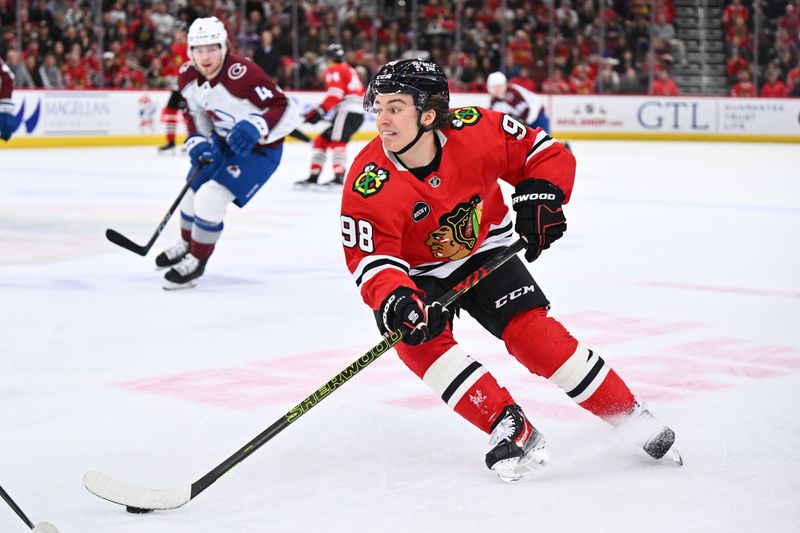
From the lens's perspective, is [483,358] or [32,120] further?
[32,120]

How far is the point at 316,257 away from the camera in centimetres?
569

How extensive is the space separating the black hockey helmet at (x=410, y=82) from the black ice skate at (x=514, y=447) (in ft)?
2.14

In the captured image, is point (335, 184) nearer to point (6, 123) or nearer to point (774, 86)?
point (6, 123)

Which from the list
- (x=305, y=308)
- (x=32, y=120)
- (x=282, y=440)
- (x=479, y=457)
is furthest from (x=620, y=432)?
(x=32, y=120)

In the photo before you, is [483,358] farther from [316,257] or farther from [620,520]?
[316,257]

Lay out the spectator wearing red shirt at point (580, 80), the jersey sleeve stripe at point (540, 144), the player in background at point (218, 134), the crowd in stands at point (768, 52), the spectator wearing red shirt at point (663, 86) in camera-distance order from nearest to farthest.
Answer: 1. the jersey sleeve stripe at point (540, 144)
2. the player in background at point (218, 134)
3. the crowd in stands at point (768, 52)
4. the spectator wearing red shirt at point (663, 86)
5. the spectator wearing red shirt at point (580, 80)

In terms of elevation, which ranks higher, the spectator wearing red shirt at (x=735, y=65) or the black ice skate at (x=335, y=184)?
the spectator wearing red shirt at (x=735, y=65)

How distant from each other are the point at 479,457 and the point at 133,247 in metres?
3.02

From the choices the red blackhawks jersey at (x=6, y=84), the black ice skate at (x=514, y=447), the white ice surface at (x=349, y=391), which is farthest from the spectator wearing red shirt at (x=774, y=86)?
the black ice skate at (x=514, y=447)

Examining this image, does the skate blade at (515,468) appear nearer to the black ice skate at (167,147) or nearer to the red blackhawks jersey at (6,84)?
the red blackhawks jersey at (6,84)

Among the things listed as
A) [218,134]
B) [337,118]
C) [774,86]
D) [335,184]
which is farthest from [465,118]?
[774,86]

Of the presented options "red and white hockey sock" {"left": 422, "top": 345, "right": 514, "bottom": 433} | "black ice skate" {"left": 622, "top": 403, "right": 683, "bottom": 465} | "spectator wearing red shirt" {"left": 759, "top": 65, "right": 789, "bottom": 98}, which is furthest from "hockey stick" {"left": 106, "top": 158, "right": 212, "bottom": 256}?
"spectator wearing red shirt" {"left": 759, "top": 65, "right": 789, "bottom": 98}

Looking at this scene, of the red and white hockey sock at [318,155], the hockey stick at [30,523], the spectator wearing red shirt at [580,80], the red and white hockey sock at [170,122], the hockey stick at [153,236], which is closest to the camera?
the hockey stick at [30,523]

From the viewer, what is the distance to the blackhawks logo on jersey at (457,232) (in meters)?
2.46
